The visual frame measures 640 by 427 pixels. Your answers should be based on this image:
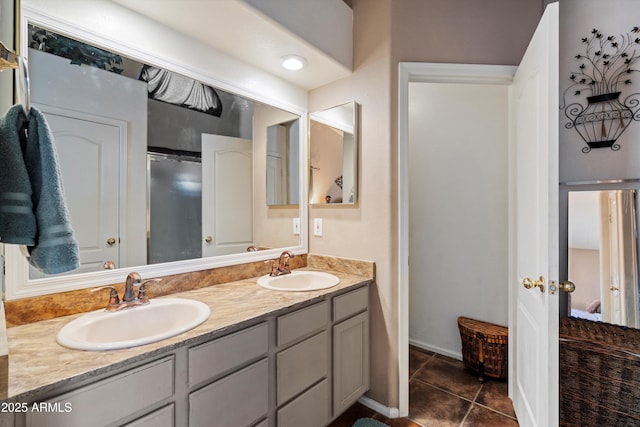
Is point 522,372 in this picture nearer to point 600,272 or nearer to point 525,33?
point 600,272

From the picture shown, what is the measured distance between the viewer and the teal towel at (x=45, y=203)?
662 mm

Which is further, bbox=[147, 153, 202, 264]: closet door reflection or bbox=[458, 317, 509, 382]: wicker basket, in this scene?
bbox=[458, 317, 509, 382]: wicker basket

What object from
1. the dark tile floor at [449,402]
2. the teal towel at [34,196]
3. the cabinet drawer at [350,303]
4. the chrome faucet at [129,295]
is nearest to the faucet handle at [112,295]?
the chrome faucet at [129,295]

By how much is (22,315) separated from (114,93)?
0.95 m

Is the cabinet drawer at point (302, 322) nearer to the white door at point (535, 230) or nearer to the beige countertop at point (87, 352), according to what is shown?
the beige countertop at point (87, 352)

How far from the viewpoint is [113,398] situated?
83cm

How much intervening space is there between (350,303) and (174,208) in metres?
1.09

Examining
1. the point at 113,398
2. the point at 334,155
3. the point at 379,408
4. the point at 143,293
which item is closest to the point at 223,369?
the point at 113,398

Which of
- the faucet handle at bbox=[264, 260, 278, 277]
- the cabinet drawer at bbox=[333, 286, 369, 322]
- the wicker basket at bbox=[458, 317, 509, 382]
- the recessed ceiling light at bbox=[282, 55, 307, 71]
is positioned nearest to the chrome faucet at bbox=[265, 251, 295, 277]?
the faucet handle at bbox=[264, 260, 278, 277]

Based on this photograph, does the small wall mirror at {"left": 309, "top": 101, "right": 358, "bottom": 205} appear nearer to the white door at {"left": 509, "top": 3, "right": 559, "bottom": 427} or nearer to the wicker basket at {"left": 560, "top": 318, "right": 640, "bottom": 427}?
the white door at {"left": 509, "top": 3, "right": 559, "bottom": 427}

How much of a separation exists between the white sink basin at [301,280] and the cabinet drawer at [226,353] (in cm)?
55

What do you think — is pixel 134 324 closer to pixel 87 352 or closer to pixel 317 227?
pixel 87 352

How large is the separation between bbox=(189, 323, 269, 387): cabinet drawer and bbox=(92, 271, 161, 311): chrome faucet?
0.43 metres

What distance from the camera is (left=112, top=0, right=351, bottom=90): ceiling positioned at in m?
1.33
